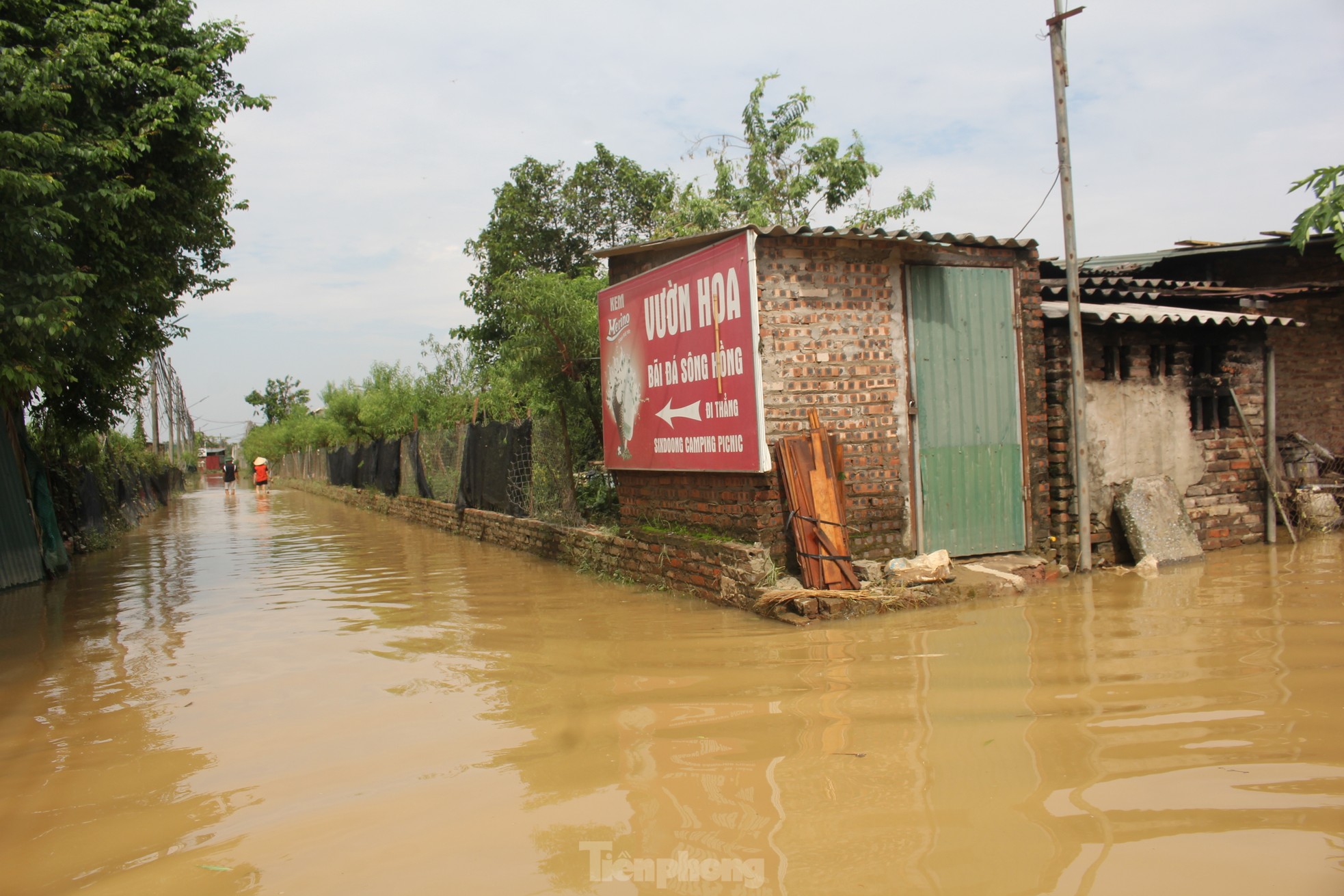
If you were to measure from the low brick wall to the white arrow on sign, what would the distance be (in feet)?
3.52

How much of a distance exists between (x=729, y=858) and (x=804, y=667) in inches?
91.6

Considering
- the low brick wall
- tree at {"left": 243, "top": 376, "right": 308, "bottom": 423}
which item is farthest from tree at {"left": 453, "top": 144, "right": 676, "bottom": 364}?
tree at {"left": 243, "top": 376, "right": 308, "bottom": 423}

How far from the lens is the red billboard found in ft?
22.9

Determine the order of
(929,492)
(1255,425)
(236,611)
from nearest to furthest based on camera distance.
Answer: (929,492)
(236,611)
(1255,425)

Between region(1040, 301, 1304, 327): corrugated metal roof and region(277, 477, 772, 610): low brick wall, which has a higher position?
region(1040, 301, 1304, 327): corrugated metal roof

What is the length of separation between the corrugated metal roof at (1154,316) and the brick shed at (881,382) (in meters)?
0.49

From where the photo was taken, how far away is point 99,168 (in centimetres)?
744

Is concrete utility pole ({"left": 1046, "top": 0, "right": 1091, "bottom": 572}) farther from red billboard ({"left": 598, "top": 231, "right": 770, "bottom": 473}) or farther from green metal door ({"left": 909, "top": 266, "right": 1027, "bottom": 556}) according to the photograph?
red billboard ({"left": 598, "top": 231, "right": 770, "bottom": 473})

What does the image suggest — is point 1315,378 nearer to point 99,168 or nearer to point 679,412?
point 679,412

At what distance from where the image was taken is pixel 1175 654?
196 inches

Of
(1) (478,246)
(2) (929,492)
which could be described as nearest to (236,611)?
(2) (929,492)

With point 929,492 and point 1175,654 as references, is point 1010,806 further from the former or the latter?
point 929,492

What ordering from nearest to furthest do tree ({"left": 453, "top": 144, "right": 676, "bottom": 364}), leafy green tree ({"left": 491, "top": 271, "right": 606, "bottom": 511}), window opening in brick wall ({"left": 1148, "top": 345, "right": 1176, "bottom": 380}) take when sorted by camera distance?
1. window opening in brick wall ({"left": 1148, "top": 345, "right": 1176, "bottom": 380})
2. leafy green tree ({"left": 491, "top": 271, "right": 606, "bottom": 511})
3. tree ({"left": 453, "top": 144, "right": 676, "bottom": 364})

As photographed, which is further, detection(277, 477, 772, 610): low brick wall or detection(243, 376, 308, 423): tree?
detection(243, 376, 308, 423): tree
